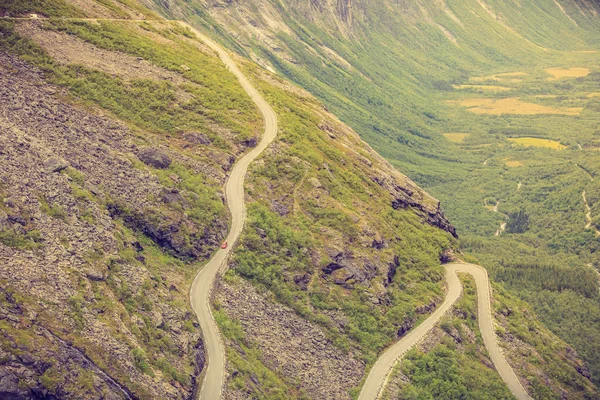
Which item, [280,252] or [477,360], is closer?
[280,252]

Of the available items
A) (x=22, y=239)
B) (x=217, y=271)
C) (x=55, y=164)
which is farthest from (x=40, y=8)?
(x=22, y=239)

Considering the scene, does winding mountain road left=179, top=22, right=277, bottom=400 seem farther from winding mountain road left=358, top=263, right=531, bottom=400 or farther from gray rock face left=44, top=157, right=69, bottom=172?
gray rock face left=44, top=157, right=69, bottom=172

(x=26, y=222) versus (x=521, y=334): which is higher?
(x=521, y=334)

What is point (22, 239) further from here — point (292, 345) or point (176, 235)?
point (292, 345)

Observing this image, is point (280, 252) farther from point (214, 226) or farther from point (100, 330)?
point (100, 330)

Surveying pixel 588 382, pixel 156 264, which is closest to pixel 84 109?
pixel 156 264

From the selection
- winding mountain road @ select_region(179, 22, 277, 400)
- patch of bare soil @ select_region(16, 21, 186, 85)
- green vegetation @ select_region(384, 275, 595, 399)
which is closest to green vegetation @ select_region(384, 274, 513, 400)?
green vegetation @ select_region(384, 275, 595, 399)

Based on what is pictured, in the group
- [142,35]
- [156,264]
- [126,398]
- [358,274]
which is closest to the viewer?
[126,398]
